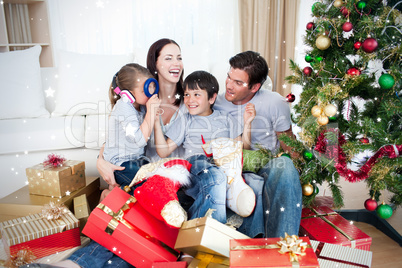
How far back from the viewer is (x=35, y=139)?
190 cm

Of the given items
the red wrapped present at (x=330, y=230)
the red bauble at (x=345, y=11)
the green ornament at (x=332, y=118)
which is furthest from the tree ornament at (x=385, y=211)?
the red bauble at (x=345, y=11)

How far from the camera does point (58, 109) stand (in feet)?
7.00

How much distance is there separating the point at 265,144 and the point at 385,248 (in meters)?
0.77

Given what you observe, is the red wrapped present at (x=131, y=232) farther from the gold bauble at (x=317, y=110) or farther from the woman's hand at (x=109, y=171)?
the gold bauble at (x=317, y=110)

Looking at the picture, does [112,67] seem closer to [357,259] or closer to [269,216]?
[269,216]

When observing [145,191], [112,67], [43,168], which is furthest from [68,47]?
[145,191]

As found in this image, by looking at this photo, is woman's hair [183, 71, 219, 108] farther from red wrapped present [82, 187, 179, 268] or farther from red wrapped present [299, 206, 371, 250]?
red wrapped present [299, 206, 371, 250]

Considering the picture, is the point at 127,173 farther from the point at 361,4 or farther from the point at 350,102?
the point at 361,4

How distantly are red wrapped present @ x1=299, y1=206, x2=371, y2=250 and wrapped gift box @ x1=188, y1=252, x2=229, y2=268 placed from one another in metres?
0.49

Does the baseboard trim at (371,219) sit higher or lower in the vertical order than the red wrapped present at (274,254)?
lower

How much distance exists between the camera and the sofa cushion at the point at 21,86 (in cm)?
199

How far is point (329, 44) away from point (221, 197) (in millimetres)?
735

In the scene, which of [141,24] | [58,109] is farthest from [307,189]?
[141,24]

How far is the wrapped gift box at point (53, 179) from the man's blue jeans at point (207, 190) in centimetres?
68
